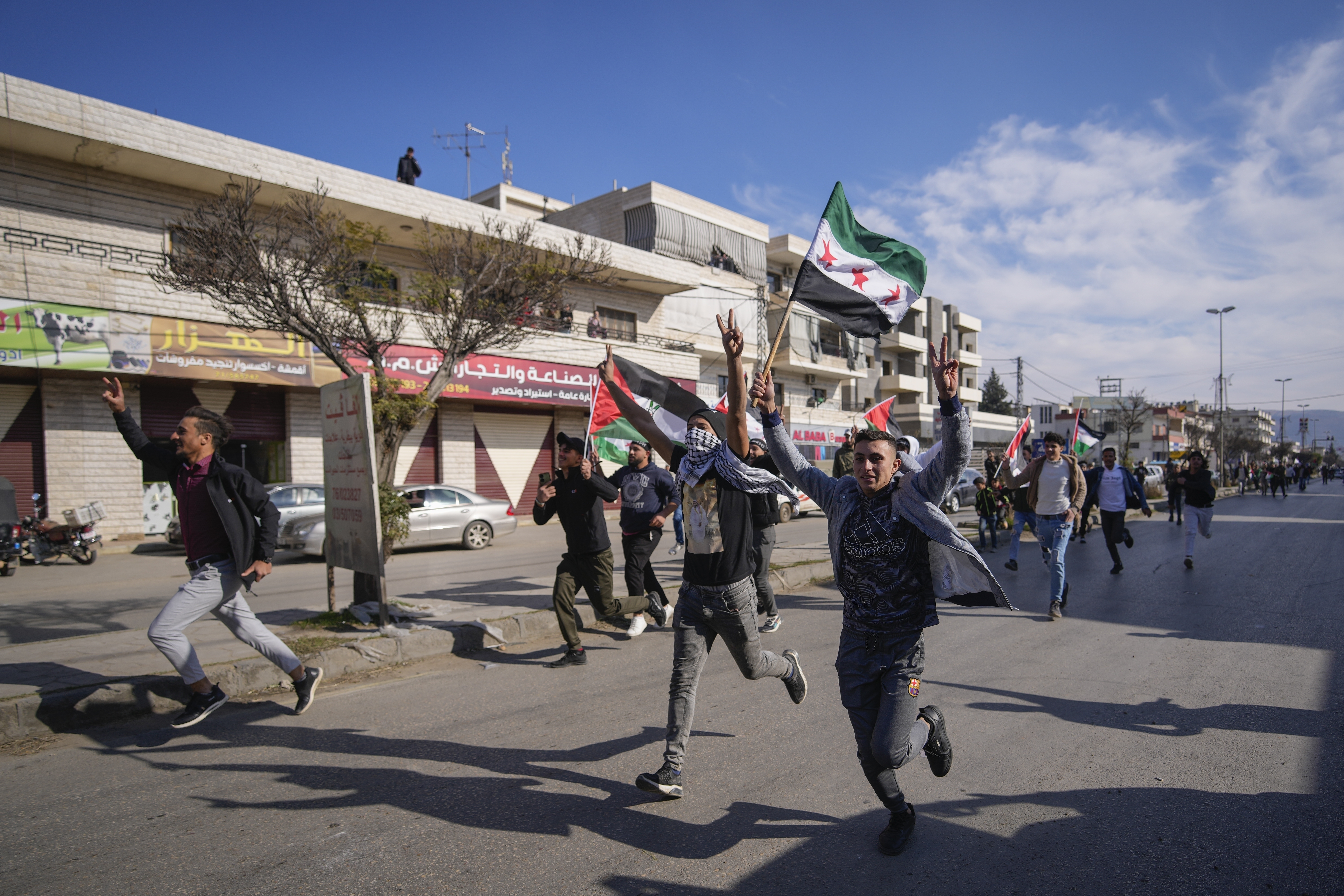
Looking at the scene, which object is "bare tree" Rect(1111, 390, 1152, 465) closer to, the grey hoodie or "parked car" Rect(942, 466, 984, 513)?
"parked car" Rect(942, 466, 984, 513)

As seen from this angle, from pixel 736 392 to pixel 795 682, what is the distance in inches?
69.4

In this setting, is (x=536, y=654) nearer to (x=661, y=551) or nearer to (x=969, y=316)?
(x=661, y=551)

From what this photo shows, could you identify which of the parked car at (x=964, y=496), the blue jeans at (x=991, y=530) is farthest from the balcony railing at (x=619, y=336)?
the blue jeans at (x=991, y=530)

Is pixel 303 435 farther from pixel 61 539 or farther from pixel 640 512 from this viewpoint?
pixel 640 512

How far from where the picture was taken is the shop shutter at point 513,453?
23312 mm

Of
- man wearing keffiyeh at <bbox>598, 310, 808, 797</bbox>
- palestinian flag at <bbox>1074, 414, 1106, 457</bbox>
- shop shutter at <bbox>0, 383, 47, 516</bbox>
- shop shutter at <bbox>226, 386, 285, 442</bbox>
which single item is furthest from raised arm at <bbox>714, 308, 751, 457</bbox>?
shop shutter at <bbox>226, 386, 285, 442</bbox>

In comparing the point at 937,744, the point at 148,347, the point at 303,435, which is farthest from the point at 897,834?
the point at 303,435

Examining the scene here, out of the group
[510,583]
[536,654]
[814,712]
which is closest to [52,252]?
[510,583]

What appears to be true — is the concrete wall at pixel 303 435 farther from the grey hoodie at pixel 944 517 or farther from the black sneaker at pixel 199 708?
the grey hoodie at pixel 944 517

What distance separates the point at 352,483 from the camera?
668 centimetres

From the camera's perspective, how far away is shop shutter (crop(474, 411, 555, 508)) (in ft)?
Result: 76.5

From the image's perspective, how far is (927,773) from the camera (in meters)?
3.90

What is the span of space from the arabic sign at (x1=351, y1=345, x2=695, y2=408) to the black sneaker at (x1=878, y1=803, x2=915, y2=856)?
1598 centimetres

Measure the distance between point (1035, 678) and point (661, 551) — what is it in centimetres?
933
